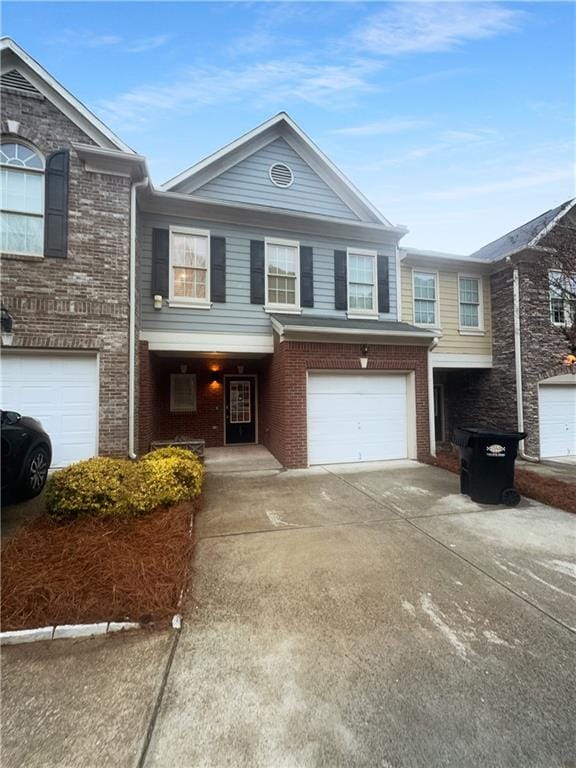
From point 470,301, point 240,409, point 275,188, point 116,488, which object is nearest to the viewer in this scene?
point 116,488

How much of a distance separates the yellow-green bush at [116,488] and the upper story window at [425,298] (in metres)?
8.17

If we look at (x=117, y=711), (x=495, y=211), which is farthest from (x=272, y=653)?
(x=495, y=211)

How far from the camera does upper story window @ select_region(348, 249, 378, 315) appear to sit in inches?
370

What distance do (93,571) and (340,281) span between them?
8.27m

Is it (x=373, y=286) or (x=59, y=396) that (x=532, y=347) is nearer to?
(x=373, y=286)

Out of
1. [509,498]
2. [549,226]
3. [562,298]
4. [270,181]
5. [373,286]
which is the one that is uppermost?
[270,181]

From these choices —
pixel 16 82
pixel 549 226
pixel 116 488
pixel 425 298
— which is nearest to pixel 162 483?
pixel 116 488

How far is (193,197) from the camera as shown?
318 inches

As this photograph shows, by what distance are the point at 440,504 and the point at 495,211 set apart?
1190cm

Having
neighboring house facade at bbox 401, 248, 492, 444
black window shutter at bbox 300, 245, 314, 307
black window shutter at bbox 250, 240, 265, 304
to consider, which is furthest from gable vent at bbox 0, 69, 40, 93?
neighboring house facade at bbox 401, 248, 492, 444

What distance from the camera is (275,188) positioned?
9219 mm

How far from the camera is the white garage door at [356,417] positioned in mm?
8203

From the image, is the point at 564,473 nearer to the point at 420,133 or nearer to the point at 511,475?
the point at 511,475

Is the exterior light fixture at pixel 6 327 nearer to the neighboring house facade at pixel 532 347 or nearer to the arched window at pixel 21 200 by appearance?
the arched window at pixel 21 200
